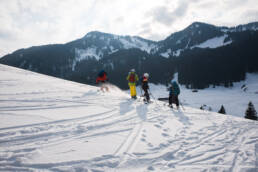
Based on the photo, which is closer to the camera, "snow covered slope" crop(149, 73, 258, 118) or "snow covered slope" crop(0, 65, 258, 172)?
"snow covered slope" crop(0, 65, 258, 172)

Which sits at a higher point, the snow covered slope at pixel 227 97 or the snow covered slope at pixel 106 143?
the snow covered slope at pixel 106 143

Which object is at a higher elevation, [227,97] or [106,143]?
[106,143]

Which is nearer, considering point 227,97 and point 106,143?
point 106,143

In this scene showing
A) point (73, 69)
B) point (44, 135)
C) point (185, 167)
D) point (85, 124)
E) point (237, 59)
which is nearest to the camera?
point (185, 167)

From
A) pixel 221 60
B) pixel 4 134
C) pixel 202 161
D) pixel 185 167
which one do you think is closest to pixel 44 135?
pixel 4 134

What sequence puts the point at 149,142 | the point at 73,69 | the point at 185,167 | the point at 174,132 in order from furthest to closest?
the point at 73,69, the point at 174,132, the point at 149,142, the point at 185,167

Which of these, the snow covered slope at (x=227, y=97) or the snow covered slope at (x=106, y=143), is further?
the snow covered slope at (x=227, y=97)

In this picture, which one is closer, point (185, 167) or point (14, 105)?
point (185, 167)

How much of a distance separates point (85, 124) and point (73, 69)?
205396 mm

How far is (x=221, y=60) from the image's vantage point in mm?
109125

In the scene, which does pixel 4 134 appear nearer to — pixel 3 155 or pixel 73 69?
pixel 3 155

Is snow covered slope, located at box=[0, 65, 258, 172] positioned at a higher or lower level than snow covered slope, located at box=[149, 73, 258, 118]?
higher

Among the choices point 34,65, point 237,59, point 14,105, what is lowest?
point 14,105

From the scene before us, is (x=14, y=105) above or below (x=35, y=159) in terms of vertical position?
above
